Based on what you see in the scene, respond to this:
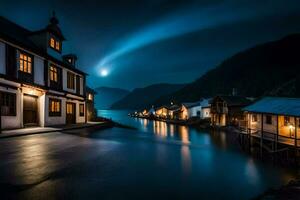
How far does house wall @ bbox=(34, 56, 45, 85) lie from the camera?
70.8 feet

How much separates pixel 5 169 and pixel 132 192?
5521 millimetres

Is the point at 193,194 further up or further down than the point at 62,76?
further down

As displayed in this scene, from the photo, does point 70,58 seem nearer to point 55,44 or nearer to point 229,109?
point 55,44

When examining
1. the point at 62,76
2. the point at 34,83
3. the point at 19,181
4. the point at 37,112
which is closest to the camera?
the point at 19,181

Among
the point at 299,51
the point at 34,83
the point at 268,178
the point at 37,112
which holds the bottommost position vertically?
the point at 268,178

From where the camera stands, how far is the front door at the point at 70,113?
28319mm

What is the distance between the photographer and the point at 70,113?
29.1 meters

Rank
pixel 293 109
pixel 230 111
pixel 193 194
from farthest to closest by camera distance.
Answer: pixel 230 111 → pixel 293 109 → pixel 193 194

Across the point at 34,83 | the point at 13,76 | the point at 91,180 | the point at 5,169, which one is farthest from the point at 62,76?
the point at 91,180

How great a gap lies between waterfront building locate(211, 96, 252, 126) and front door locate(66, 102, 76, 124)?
34.8 metres

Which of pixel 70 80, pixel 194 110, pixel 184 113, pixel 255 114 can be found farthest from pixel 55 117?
pixel 184 113

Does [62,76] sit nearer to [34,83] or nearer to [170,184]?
[34,83]

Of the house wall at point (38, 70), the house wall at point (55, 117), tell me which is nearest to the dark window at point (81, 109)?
the house wall at point (55, 117)

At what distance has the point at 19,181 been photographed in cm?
737
